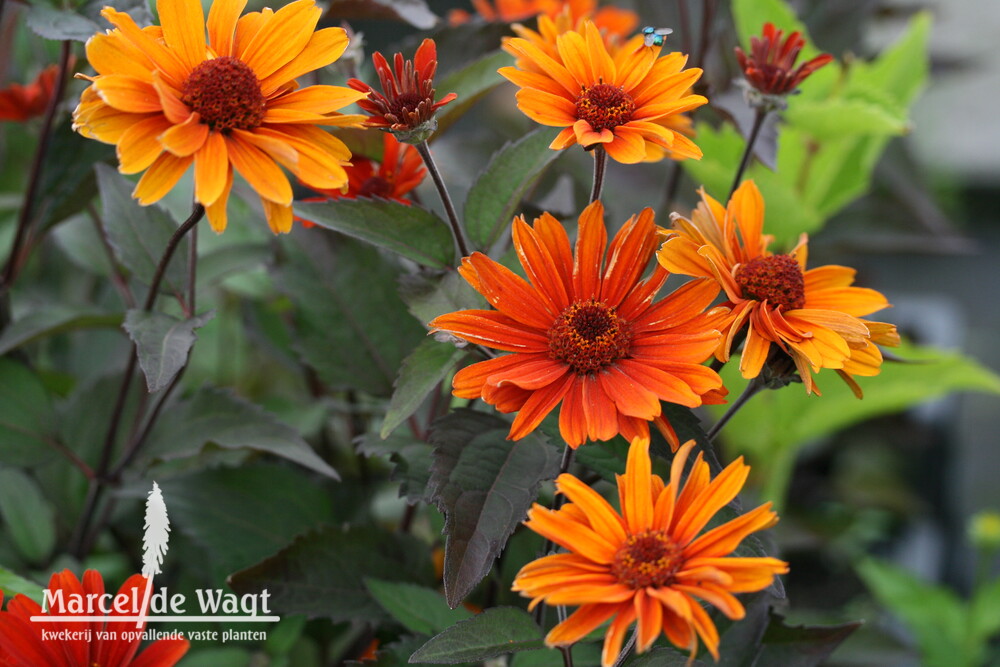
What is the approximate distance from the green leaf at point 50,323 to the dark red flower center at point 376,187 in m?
0.16

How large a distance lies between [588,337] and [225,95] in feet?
0.50

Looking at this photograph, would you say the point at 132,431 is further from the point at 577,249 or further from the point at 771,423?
the point at 771,423

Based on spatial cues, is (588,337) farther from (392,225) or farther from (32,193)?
(32,193)

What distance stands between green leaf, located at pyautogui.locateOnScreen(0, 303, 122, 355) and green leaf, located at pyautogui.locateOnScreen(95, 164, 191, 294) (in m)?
0.05

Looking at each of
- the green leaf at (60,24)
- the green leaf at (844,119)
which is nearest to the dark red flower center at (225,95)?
the green leaf at (60,24)

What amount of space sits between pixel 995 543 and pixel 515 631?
63cm

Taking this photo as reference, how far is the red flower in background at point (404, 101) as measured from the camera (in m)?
0.33

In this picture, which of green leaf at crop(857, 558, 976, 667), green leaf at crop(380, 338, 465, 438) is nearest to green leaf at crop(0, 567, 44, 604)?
green leaf at crop(380, 338, 465, 438)

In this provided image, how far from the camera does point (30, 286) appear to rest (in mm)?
743

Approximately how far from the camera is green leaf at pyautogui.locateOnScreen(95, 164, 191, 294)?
16.8 inches

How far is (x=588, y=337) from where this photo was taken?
33cm

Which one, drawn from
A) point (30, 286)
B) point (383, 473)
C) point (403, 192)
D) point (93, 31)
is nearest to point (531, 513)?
point (403, 192)

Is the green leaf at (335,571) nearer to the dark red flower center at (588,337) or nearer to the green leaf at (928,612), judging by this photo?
the dark red flower center at (588,337)

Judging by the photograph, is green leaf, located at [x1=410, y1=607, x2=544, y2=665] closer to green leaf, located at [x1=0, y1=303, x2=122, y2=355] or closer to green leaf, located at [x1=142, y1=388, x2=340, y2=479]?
green leaf, located at [x1=142, y1=388, x2=340, y2=479]
